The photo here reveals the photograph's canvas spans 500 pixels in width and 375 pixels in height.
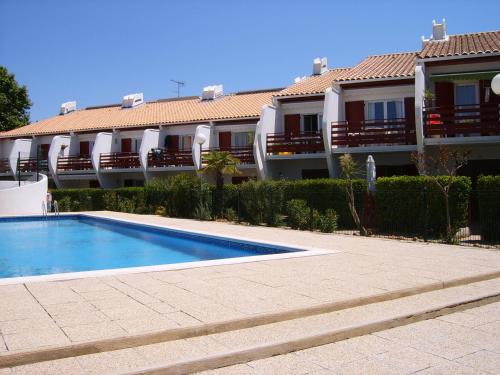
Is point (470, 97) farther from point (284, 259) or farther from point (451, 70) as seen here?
point (284, 259)

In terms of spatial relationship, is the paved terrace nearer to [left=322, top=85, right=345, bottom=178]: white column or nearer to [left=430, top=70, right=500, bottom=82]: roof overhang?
[left=322, top=85, right=345, bottom=178]: white column

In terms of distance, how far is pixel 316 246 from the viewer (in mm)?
13648

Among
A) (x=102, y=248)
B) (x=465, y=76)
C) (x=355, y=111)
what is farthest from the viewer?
(x=355, y=111)

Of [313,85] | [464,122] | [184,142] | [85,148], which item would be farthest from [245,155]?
[85,148]

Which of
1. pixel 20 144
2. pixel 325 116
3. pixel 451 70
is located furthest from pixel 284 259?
pixel 20 144

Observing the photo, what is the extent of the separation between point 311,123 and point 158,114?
14.3m

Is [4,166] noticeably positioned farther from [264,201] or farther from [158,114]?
[264,201]

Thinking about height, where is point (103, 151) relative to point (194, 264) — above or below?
above

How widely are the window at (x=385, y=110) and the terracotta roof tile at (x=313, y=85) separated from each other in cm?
290

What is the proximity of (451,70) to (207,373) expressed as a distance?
20443mm

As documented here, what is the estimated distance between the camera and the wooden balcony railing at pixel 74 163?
35.0 meters

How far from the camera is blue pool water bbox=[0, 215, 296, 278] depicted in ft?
47.2

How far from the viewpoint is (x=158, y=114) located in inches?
1433

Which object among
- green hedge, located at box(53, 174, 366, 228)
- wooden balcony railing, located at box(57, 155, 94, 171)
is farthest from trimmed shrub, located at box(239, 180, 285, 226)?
wooden balcony railing, located at box(57, 155, 94, 171)
